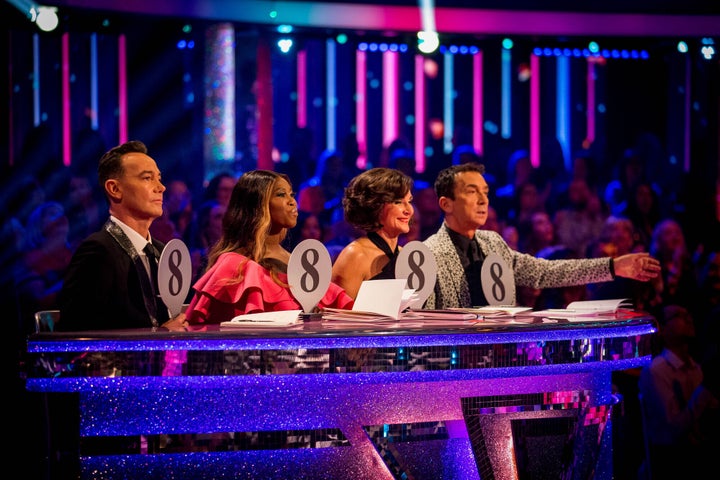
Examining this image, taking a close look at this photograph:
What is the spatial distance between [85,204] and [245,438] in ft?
14.0

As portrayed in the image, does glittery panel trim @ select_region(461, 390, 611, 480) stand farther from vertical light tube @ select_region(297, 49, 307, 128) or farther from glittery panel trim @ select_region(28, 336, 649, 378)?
vertical light tube @ select_region(297, 49, 307, 128)

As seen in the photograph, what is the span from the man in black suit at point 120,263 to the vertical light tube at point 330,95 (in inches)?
253

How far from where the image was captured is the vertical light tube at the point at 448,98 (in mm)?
10031

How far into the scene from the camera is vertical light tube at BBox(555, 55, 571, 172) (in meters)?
10.0

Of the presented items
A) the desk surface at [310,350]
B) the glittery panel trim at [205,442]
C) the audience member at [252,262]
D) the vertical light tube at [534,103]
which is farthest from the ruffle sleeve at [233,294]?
the vertical light tube at [534,103]

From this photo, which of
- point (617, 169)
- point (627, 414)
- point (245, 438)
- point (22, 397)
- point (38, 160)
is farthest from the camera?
point (617, 169)

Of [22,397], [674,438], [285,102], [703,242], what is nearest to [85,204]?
[22,397]

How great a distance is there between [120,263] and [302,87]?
6704 mm

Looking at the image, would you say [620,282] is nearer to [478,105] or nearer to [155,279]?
[155,279]

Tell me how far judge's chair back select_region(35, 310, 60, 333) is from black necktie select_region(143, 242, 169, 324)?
33 cm

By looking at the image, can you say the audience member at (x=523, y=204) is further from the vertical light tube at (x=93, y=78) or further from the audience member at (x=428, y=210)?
the vertical light tube at (x=93, y=78)

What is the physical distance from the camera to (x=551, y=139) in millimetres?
8328

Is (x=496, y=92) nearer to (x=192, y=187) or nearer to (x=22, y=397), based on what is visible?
(x=192, y=187)

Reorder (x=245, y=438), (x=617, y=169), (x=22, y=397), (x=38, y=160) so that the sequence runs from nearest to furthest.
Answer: (x=245, y=438) < (x=22, y=397) < (x=38, y=160) < (x=617, y=169)
